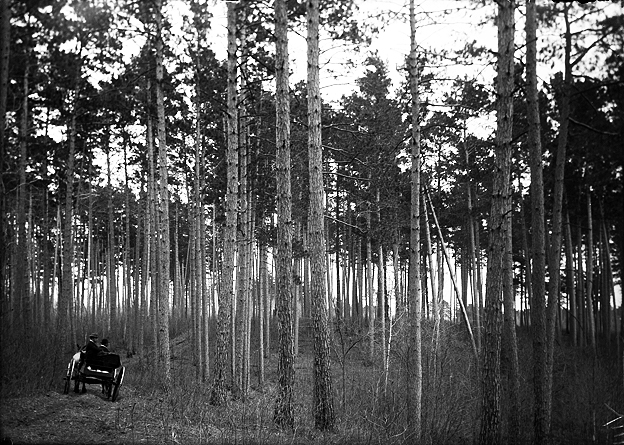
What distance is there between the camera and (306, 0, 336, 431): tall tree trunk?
10.5 metres

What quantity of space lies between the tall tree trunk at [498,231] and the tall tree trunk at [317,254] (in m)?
2.85

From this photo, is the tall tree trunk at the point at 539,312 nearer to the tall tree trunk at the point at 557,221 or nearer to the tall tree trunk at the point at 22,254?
the tall tree trunk at the point at 557,221

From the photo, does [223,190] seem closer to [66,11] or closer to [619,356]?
[66,11]

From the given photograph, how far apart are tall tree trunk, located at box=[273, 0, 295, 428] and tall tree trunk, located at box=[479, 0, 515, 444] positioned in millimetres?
3553

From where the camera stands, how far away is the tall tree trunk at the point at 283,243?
1050 cm

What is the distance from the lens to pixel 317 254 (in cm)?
1104

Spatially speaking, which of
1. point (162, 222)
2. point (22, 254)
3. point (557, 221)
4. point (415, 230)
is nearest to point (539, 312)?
point (415, 230)

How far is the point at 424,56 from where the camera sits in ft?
45.6

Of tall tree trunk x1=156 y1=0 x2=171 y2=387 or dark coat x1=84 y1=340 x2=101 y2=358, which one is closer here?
dark coat x1=84 y1=340 x2=101 y2=358

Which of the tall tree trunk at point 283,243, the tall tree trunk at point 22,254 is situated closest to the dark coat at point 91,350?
the tall tree trunk at point 22,254

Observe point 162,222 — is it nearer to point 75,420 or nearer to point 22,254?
point 22,254

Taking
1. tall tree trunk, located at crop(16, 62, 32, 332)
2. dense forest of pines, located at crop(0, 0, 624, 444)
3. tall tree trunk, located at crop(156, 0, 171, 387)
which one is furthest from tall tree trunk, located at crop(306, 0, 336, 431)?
tall tree trunk, located at crop(16, 62, 32, 332)

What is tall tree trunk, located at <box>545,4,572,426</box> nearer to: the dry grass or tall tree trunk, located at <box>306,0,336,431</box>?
the dry grass

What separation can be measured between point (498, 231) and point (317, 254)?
339cm
